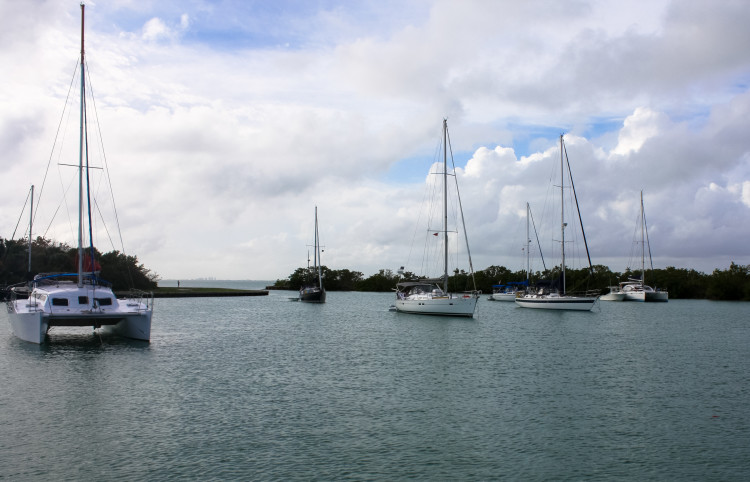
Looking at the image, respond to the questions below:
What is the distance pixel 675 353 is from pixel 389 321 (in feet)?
82.7

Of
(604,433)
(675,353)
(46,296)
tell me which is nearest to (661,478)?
(604,433)

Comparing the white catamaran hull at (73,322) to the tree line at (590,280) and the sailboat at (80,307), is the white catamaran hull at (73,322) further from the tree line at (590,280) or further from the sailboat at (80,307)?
the tree line at (590,280)

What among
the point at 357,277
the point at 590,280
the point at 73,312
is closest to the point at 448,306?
the point at 73,312

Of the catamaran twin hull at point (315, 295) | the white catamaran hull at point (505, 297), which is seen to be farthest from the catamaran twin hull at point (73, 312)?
the white catamaran hull at point (505, 297)

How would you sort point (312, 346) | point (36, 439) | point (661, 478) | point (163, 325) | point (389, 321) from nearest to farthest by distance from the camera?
point (661, 478) → point (36, 439) → point (312, 346) → point (163, 325) → point (389, 321)

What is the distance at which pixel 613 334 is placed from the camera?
4175 centimetres

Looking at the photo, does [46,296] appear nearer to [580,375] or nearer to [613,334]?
[580,375]

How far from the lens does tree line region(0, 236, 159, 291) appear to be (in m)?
73.9

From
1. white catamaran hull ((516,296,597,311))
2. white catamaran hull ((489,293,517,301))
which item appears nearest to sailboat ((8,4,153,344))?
white catamaran hull ((516,296,597,311))

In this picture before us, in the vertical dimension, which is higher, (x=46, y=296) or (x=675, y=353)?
(x=46, y=296)

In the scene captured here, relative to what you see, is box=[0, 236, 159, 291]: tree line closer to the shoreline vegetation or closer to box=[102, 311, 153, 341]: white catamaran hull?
the shoreline vegetation

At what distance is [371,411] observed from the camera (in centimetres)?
1777

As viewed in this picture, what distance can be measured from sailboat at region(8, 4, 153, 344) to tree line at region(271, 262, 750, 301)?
59.5 m

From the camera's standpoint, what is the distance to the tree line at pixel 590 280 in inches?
4092
